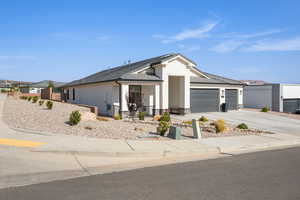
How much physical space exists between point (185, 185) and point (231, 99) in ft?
67.8

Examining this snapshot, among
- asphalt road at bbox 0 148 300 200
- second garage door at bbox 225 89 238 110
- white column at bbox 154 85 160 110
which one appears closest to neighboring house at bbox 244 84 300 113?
second garage door at bbox 225 89 238 110

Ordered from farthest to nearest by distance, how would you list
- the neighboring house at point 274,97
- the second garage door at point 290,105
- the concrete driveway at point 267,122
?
the second garage door at point 290,105 → the neighboring house at point 274,97 → the concrete driveway at point 267,122

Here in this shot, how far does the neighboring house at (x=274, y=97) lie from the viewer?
2920 centimetres

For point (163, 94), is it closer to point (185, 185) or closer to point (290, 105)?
point (185, 185)

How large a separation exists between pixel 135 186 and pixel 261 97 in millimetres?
30094

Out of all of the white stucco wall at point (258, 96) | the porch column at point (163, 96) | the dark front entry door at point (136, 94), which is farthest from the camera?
the white stucco wall at point (258, 96)

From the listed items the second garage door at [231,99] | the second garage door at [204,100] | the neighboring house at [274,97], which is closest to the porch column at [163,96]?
the second garage door at [204,100]

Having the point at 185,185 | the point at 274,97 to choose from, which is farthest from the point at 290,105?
the point at 185,185

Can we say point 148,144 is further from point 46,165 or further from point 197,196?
point 197,196

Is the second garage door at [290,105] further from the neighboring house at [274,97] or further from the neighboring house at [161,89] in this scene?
the neighboring house at [161,89]

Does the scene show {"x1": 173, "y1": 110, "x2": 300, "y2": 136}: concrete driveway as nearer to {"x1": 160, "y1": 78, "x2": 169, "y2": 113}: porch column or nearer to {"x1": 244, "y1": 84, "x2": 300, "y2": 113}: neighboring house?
{"x1": 160, "y1": 78, "x2": 169, "y2": 113}: porch column

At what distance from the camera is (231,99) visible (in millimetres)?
24156

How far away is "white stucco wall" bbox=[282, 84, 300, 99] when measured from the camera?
29575mm

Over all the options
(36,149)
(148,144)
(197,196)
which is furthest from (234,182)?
(36,149)
